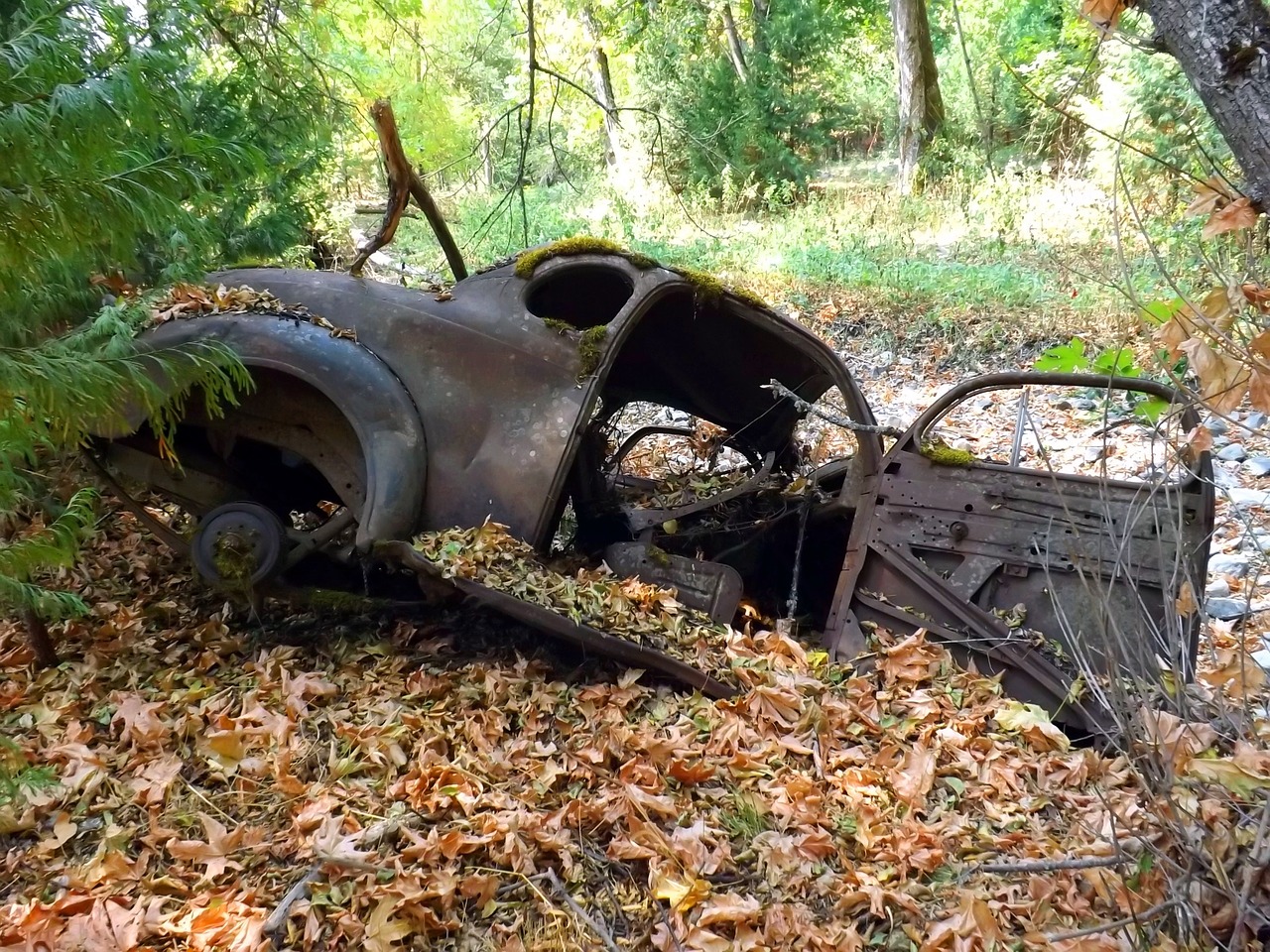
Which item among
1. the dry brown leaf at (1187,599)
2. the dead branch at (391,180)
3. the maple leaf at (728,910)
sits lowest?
the maple leaf at (728,910)

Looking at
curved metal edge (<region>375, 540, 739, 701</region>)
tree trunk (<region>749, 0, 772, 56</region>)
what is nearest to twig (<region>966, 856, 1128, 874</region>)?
curved metal edge (<region>375, 540, 739, 701</region>)

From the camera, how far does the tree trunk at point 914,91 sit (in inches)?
512

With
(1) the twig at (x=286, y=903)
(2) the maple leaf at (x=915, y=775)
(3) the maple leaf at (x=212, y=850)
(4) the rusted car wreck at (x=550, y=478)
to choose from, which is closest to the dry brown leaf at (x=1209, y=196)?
(4) the rusted car wreck at (x=550, y=478)

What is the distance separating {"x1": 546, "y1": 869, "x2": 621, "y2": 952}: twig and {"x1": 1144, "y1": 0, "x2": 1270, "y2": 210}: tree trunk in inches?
115

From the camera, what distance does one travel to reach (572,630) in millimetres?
3436

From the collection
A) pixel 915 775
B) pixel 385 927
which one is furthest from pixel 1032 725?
→ pixel 385 927

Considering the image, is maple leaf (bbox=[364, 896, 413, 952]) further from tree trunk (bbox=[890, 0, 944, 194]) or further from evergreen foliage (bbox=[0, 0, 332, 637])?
tree trunk (bbox=[890, 0, 944, 194])

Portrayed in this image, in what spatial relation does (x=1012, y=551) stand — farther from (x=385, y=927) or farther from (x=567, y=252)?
(x=385, y=927)

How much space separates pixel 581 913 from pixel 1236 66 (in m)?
3.20

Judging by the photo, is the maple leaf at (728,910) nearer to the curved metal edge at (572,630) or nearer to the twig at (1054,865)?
the twig at (1054,865)

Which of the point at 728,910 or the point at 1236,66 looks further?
the point at 728,910

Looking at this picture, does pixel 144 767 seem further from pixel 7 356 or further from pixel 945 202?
pixel 945 202

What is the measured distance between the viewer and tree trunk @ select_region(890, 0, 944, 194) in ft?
42.6

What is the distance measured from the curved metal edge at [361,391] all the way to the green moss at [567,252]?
856mm
